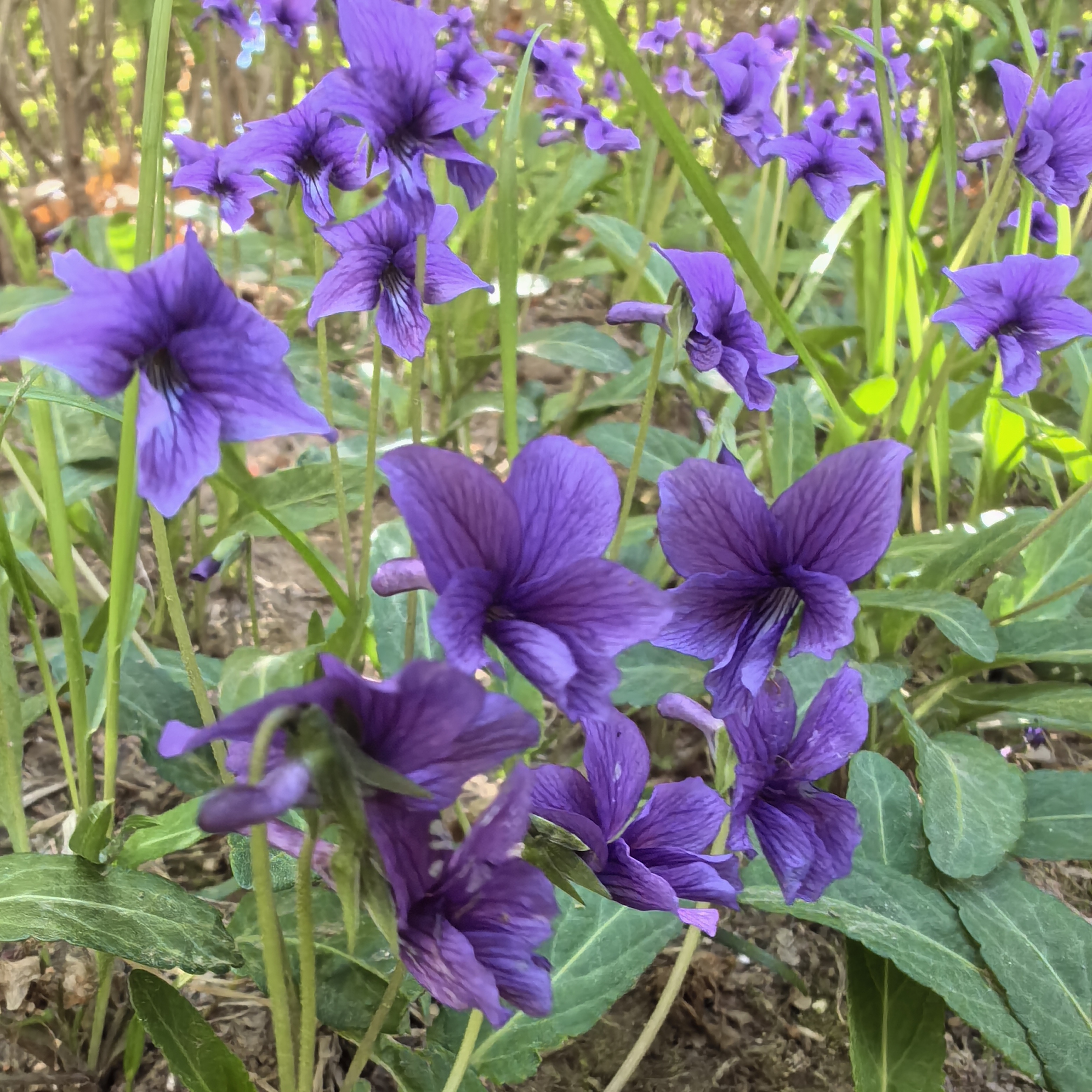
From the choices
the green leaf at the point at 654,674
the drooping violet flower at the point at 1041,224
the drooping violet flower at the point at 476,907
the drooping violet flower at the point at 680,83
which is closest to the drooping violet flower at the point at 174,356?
the drooping violet flower at the point at 476,907

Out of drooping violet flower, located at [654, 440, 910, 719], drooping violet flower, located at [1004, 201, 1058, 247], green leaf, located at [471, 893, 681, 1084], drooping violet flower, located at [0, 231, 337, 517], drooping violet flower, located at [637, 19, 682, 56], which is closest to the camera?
drooping violet flower, located at [0, 231, 337, 517]

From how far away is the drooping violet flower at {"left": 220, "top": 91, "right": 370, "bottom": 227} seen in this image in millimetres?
846

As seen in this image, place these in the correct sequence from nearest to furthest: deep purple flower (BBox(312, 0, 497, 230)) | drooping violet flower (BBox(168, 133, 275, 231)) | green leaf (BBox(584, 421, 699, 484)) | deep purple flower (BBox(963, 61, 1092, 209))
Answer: deep purple flower (BBox(312, 0, 497, 230)) < drooping violet flower (BBox(168, 133, 275, 231)) < deep purple flower (BBox(963, 61, 1092, 209)) < green leaf (BBox(584, 421, 699, 484))

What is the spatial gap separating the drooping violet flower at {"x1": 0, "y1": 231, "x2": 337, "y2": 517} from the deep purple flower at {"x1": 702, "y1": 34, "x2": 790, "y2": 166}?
4.01ft

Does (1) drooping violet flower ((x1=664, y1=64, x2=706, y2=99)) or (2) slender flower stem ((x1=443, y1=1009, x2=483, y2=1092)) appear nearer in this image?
(2) slender flower stem ((x1=443, y1=1009, x2=483, y2=1092))

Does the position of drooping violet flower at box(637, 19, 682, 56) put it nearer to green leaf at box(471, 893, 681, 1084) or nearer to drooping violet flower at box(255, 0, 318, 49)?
drooping violet flower at box(255, 0, 318, 49)

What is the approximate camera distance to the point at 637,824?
0.56m

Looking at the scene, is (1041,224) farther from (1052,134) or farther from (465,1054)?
(465,1054)

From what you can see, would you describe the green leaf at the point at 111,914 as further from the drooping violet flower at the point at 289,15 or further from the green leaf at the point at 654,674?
the drooping violet flower at the point at 289,15

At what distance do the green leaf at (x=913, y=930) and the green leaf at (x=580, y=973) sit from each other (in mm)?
108

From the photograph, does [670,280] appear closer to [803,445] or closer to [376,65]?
[803,445]

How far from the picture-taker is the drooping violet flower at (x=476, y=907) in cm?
39

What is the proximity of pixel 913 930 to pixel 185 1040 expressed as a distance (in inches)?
26.3

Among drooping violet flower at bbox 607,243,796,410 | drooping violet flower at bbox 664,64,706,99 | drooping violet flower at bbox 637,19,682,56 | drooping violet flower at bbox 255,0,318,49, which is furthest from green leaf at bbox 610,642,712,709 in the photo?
drooping violet flower at bbox 637,19,682,56
